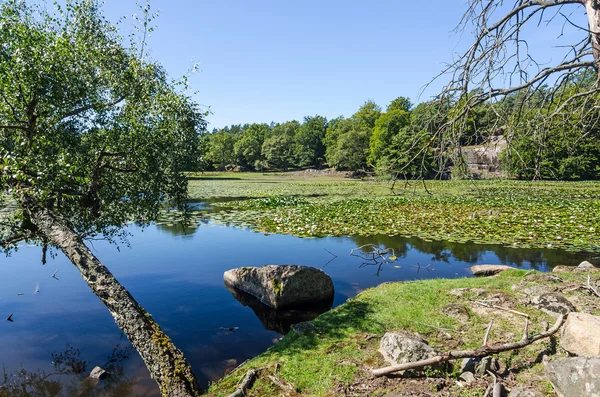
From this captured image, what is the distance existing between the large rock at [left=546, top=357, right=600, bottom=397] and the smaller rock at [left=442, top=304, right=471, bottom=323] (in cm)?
219

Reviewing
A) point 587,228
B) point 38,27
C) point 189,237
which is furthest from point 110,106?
point 587,228

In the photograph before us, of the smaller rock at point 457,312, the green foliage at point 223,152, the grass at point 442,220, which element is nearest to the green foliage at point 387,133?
the grass at point 442,220

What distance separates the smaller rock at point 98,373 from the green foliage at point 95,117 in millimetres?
2922

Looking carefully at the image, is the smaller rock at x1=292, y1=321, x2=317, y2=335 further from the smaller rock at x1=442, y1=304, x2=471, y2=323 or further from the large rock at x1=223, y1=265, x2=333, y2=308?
the smaller rock at x1=442, y1=304, x2=471, y2=323

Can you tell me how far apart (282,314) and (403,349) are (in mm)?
3970

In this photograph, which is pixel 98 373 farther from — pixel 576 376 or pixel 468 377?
pixel 576 376

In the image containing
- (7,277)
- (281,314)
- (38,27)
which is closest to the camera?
(38,27)

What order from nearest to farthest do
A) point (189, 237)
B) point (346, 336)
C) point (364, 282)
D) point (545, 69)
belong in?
point (545, 69) < point (346, 336) < point (364, 282) < point (189, 237)

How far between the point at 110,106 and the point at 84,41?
4.86ft

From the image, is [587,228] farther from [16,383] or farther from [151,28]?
[16,383]

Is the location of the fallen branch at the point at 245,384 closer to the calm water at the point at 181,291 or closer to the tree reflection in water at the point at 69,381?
the calm water at the point at 181,291

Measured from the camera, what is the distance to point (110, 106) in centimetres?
762

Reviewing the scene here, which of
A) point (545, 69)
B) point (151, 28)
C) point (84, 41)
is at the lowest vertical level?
point (545, 69)

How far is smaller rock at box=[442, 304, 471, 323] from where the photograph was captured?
5668 mm
